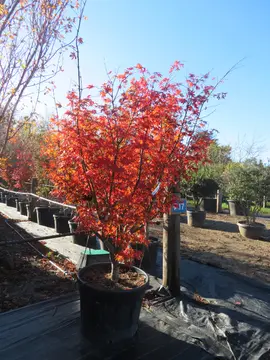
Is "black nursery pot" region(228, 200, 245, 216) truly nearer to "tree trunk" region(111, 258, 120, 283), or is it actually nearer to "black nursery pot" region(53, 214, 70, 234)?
"black nursery pot" region(53, 214, 70, 234)

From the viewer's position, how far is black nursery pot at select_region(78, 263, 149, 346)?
242 centimetres

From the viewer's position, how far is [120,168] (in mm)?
2348

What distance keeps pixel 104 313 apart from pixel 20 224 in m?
6.33

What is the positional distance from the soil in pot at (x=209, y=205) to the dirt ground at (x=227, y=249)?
3.70m

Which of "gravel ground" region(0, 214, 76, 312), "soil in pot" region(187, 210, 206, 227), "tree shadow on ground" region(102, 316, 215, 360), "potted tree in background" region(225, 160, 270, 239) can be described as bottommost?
"tree shadow on ground" region(102, 316, 215, 360)

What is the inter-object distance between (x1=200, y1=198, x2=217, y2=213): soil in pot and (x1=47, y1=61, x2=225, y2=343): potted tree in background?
1051 centimetres

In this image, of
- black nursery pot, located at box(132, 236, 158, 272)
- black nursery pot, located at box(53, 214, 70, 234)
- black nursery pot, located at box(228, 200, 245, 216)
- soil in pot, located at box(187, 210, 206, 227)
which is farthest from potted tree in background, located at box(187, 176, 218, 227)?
black nursery pot, located at box(132, 236, 158, 272)

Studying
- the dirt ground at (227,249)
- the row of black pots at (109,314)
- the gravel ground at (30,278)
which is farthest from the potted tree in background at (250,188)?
the row of black pots at (109,314)

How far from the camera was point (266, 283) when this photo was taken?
13.5 feet

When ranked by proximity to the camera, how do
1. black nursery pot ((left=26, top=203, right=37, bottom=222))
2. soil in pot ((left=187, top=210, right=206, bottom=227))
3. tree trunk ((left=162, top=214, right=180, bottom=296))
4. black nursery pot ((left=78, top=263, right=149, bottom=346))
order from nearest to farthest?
1. black nursery pot ((left=78, top=263, right=149, bottom=346))
2. tree trunk ((left=162, top=214, right=180, bottom=296))
3. black nursery pot ((left=26, top=203, right=37, bottom=222))
4. soil in pot ((left=187, top=210, right=206, bottom=227))

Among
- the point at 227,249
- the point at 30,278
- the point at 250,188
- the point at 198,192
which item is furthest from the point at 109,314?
the point at 198,192

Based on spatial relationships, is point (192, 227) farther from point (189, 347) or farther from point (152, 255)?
point (189, 347)

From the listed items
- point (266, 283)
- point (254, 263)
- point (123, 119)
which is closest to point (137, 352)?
point (123, 119)

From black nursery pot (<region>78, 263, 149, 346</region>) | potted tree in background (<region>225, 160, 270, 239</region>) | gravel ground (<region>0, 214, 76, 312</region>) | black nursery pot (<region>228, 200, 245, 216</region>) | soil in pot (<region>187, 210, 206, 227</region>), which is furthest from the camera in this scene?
black nursery pot (<region>228, 200, 245, 216</region>)
